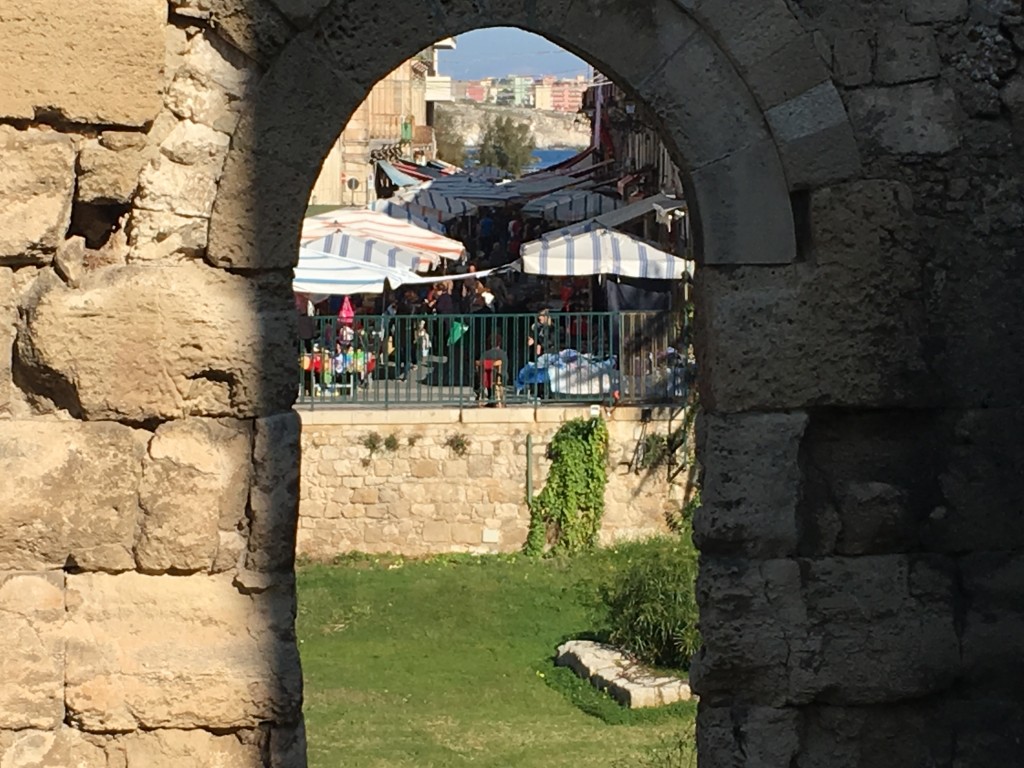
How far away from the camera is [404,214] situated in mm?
26047

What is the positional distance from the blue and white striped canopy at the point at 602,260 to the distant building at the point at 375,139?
14200mm

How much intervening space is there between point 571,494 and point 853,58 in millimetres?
11310

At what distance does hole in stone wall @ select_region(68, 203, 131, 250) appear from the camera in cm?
437

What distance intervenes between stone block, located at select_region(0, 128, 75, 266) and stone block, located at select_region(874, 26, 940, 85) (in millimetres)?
2466

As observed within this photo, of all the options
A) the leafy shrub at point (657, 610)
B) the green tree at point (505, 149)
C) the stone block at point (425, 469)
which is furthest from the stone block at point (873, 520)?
the green tree at point (505, 149)

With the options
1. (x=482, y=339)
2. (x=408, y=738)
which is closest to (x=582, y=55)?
(x=408, y=738)

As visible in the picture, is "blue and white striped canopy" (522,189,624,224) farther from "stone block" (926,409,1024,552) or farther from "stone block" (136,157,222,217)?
"stone block" (136,157,222,217)

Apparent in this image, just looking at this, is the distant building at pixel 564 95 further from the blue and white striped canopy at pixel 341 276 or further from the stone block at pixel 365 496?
the stone block at pixel 365 496

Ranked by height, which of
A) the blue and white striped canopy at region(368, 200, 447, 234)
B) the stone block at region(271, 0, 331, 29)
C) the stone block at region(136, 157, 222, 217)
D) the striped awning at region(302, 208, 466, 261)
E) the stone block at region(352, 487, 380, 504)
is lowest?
the stone block at region(352, 487, 380, 504)

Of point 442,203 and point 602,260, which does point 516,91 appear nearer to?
point 442,203

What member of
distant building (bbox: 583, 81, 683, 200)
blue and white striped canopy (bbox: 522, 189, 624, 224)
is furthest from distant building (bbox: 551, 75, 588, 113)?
blue and white striped canopy (bbox: 522, 189, 624, 224)

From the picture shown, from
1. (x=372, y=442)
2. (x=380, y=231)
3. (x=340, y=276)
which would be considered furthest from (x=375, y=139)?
(x=372, y=442)

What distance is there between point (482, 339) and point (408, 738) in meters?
6.91

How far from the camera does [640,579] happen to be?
40.3ft
